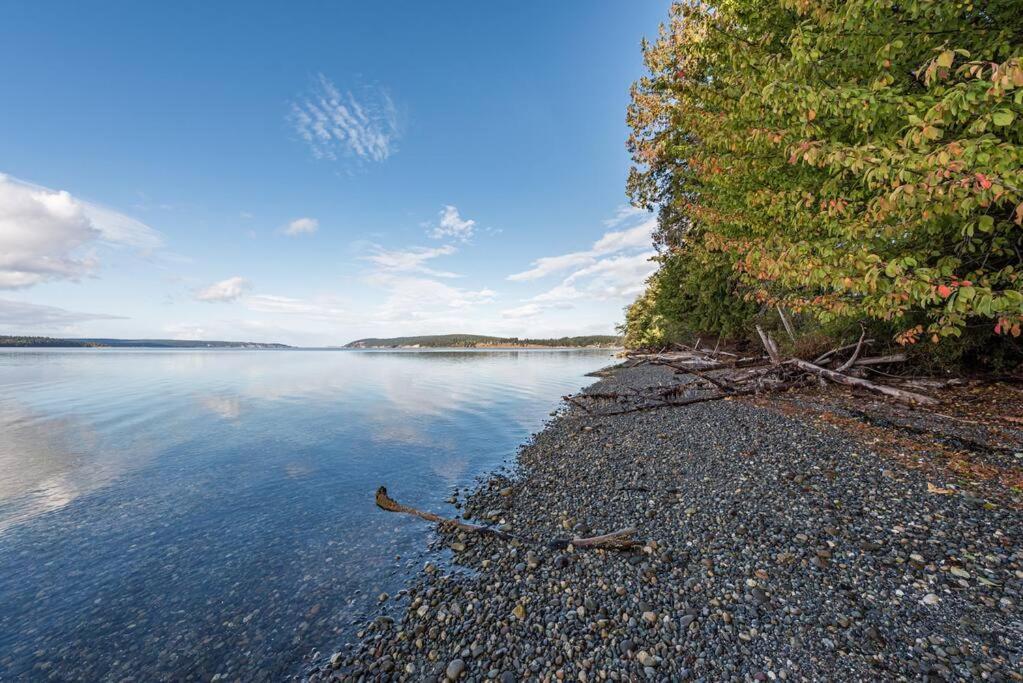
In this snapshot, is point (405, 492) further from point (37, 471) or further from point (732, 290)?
point (732, 290)

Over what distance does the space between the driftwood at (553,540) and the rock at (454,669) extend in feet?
8.01

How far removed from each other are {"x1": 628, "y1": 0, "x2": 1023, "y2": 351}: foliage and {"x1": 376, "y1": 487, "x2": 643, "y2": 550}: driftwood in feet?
19.9

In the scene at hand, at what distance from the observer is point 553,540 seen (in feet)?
21.9

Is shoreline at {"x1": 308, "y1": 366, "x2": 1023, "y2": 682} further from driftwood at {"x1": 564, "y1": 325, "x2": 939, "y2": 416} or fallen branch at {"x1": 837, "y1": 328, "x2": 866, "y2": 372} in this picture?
fallen branch at {"x1": 837, "y1": 328, "x2": 866, "y2": 372}

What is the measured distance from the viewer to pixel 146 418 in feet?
66.3

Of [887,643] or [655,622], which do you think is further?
[655,622]

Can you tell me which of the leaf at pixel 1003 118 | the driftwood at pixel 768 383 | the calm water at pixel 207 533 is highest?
the leaf at pixel 1003 118

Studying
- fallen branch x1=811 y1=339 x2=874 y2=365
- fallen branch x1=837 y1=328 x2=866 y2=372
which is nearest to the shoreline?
fallen branch x1=837 y1=328 x2=866 y2=372

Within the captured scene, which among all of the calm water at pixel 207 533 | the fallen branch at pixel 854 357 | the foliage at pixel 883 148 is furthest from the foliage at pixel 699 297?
the calm water at pixel 207 533

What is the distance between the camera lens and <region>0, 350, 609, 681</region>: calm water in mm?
5164

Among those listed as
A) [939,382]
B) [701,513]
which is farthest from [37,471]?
[939,382]

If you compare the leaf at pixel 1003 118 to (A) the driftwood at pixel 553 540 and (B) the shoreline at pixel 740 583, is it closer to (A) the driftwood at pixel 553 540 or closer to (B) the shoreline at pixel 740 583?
(B) the shoreline at pixel 740 583

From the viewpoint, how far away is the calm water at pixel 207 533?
16.9 ft

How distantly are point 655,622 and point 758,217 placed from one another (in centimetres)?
1303
